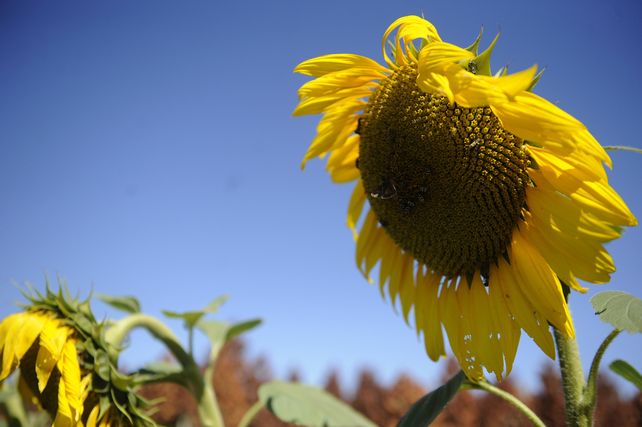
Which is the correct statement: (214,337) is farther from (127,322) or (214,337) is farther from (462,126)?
(462,126)

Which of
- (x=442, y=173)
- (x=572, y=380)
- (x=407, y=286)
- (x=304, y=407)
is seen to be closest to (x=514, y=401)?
(x=572, y=380)

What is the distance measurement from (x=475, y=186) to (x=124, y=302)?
63.8 inches

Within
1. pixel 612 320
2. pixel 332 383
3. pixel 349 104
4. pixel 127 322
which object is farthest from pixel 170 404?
pixel 612 320

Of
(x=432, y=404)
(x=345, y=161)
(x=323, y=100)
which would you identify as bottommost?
(x=432, y=404)

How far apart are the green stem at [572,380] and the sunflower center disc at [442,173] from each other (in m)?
0.34

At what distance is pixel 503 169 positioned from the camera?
1.63 meters

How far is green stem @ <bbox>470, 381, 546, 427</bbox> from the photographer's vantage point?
1.63 metres

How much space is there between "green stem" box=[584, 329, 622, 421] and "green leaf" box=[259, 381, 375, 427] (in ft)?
3.75

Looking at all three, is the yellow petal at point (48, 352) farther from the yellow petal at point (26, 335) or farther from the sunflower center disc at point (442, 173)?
the sunflower center disc at point (442, 173)

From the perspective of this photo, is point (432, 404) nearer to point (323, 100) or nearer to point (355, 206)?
point (355, 206)

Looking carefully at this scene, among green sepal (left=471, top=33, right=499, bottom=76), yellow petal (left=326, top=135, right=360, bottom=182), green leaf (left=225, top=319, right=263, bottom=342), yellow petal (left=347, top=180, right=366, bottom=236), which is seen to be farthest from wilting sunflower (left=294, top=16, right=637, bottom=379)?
green leaf (left=225, top=319, right=263, bottom=342)

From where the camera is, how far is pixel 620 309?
1.41m

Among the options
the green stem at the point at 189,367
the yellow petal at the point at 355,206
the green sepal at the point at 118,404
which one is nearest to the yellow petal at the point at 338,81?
the yellow petal at the point at 355,206

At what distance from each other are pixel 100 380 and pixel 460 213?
134 centimetres
